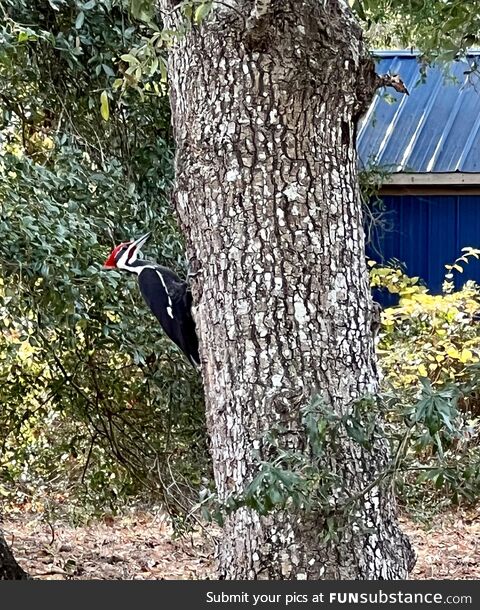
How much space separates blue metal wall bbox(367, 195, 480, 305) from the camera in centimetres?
691

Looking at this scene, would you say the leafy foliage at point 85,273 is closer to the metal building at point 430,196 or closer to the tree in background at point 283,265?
the tree in background at point 283,265

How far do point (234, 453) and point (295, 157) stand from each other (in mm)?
780

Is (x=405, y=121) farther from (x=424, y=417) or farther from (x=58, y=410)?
(x=424, y=417)

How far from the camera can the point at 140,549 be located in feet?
19.3

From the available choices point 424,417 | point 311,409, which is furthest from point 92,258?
point 424,417

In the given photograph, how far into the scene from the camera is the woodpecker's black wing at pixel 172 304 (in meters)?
3.04

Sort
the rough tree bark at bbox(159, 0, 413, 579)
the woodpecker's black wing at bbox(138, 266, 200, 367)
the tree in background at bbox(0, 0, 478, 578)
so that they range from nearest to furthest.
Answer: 1. the tree in background at bbox(0, 0, 478, 578)
2. the rough tree bark at bbox(159, 0, 413, 579)
3. the woodpecker's black wing at bbox(138, 266, 200, 367)

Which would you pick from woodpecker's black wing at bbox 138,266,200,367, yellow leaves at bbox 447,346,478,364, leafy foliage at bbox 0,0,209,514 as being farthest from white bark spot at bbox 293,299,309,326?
yellow leaves at bbox 447,346,478,364

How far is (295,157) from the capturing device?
95.0 inches

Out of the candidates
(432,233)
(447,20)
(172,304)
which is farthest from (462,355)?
(447,20)

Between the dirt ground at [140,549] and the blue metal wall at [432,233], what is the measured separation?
1851 mm

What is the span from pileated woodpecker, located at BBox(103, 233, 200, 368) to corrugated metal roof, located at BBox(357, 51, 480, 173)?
351 centimetres

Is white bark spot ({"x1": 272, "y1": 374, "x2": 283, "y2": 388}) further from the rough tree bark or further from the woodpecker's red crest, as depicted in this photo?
the woodpecker's red crest

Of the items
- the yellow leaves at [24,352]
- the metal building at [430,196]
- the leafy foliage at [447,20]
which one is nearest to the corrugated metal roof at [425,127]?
the metal building at [430,196]
